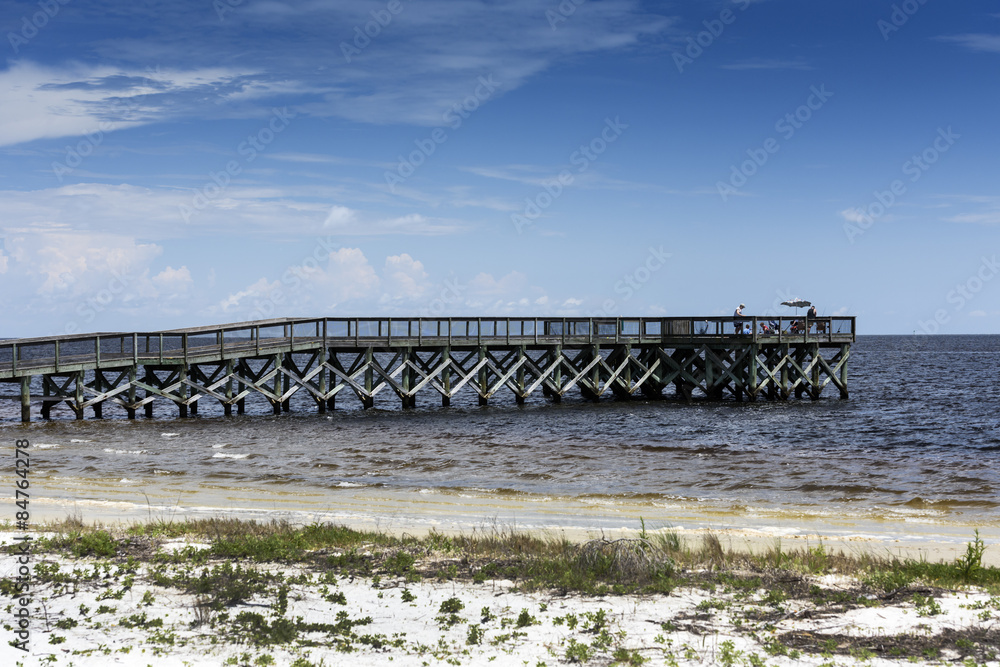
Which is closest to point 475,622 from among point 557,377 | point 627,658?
point 627,658

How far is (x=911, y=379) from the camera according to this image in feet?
205

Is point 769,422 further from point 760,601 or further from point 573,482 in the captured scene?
point 760,601

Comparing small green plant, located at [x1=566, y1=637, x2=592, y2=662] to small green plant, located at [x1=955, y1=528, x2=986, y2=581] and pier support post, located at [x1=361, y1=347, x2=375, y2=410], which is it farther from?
pier support post, located at [x1=361, y1=347, x2=375, y2=410]

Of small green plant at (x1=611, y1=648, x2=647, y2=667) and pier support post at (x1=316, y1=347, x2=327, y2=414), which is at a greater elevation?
pier support post at (x1=316, y1=347, x2=327, y2=414)

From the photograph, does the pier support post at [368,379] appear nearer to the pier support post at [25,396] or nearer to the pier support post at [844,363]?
the pier support post at [25,396]

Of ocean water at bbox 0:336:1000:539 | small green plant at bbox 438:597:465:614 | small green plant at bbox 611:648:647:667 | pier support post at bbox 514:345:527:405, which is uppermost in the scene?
pier support post at bbox 514:345:527:405

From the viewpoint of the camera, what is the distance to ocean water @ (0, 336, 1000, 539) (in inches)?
589

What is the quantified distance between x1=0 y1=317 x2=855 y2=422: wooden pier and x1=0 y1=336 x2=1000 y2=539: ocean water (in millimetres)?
1338

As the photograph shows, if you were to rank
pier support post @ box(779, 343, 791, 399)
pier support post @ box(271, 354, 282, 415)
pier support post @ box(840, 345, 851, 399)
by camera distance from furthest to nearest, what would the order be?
pier support post @ box(840, 345, 851, 399) < pier support post @ box(779, 343, 791, 399) < pier support post @ box(271, 354, 282, 415)

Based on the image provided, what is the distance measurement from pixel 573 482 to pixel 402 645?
1192 centimetres

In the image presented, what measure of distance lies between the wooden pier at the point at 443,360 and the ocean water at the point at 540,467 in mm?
1338

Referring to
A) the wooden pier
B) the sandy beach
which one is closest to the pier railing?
the wooden pier

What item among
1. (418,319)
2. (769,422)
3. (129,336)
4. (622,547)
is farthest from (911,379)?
(622,547)

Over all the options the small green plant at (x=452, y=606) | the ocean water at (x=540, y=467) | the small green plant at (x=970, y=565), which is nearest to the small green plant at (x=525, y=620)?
the small green plant at (x=452, y=606)
